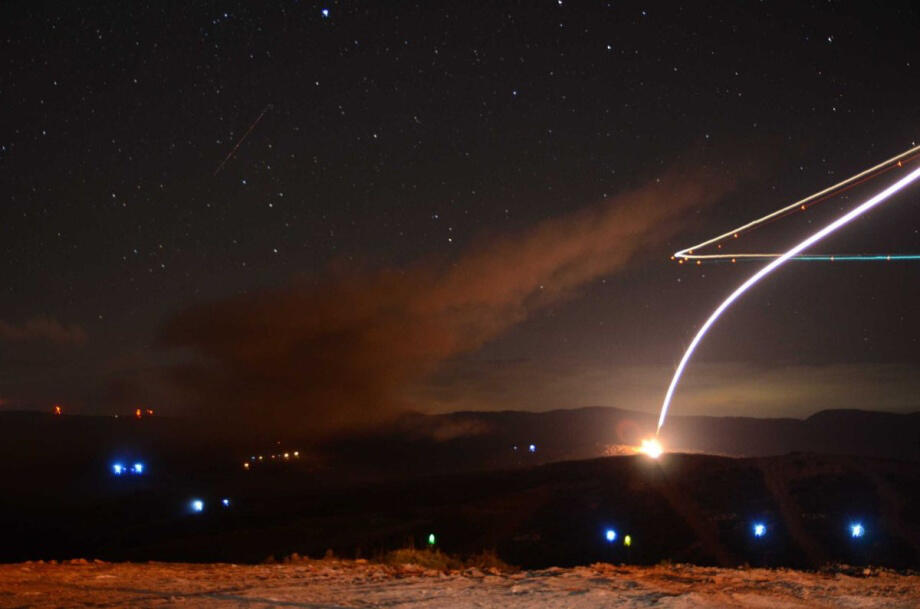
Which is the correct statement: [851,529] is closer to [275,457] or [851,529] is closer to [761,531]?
[761,531]

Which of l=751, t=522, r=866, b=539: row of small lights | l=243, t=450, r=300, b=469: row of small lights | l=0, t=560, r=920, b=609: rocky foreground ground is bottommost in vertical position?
l=751, t=522, r=866, b=539: row of small lights

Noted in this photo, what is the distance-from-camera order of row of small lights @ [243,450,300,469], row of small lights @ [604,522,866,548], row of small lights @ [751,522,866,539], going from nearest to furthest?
1. row of small lights @ [604,522,866,548]
2. row of small lights @ [751,522,866,539]
3. row of small lights @ [243,450,300,469]

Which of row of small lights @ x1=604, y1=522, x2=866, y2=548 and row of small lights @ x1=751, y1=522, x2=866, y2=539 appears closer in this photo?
row of small lights @ x1=604, y1=522, x2=866, y2=548

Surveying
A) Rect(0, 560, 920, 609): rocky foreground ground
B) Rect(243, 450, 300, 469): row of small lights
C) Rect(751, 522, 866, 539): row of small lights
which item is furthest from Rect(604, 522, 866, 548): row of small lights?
Rect(243, 450, 300, 469): row of small lights

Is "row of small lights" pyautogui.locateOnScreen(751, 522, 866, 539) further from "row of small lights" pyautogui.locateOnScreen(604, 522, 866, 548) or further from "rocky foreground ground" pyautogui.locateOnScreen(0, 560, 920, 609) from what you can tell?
"rocky foreground ground" pyautogui.locateOnScreen(0, 560, 920, 609)

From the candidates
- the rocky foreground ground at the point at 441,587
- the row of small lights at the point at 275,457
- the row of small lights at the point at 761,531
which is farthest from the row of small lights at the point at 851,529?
the row of small lights at the point at 275,457

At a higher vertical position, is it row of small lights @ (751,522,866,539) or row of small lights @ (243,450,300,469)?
row of small lights @ (243,450,300,469)

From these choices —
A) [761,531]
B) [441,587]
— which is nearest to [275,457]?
[761,531]

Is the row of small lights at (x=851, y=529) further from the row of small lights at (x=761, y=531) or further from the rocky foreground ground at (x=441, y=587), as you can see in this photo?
the rocky foreground ground at (x=441, y=587)

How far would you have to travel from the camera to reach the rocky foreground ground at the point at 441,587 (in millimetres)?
10070

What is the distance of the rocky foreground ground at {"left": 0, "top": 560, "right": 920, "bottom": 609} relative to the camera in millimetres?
10070

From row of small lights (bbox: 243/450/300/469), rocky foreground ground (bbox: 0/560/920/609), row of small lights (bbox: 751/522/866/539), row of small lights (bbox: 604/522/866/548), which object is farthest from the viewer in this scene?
row of small lights (bbox: 243/450/300/469)

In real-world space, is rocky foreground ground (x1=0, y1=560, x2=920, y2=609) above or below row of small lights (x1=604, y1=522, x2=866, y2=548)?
above

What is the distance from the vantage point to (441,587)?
11336mm
